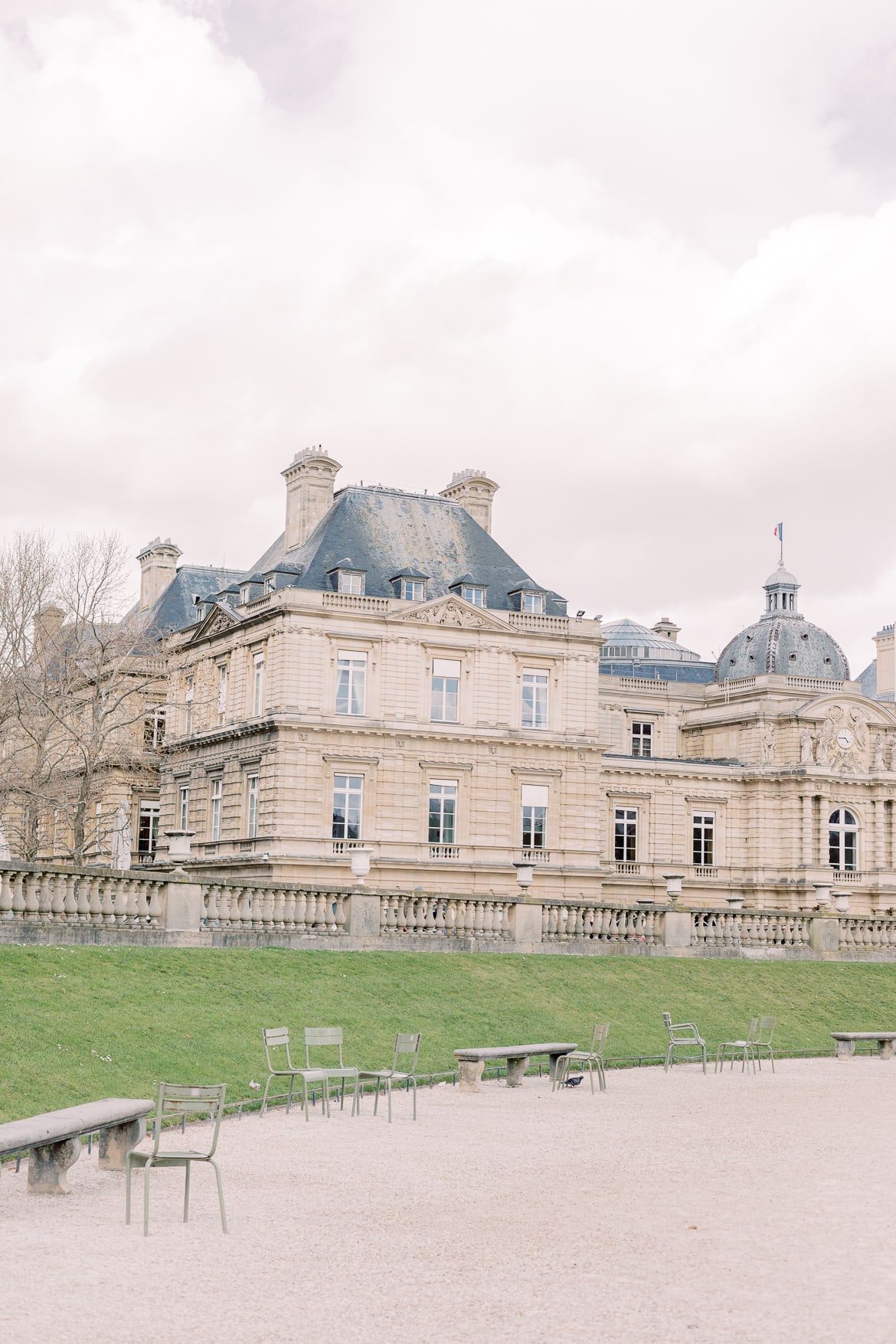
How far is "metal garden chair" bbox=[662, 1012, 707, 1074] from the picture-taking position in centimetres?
2405

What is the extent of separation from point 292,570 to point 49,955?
29664 mm

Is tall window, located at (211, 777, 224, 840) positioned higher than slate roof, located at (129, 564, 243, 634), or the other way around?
slate roof, located at (129, 564, 243, 634)

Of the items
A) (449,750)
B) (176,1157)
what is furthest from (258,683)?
(176,1157)

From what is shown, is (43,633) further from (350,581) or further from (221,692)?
(350,581)

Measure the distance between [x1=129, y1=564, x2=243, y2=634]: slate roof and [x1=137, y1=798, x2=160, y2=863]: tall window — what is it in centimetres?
745

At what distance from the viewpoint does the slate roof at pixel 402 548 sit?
2046 inches

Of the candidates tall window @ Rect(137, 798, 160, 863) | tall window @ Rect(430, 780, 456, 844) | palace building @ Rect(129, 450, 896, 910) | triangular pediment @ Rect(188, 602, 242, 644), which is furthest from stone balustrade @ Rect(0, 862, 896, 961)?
tall window @ Rect(137, 798, 160, 863)

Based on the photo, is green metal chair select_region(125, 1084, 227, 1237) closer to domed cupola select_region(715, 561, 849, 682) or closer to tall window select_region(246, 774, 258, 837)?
tall window select_region(246, 774, 258, 837)

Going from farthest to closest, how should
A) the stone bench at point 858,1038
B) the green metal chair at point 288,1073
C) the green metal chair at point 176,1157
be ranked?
the stone bench at point 858,1038 < the green metal chair at point 288,1073 < the green metal chair at point 176,1157

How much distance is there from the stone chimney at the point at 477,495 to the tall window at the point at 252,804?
13880mm

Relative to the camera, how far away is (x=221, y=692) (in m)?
53.7

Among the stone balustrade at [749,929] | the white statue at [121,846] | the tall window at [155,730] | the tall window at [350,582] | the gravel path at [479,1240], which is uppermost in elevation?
the tall window at [350,582]

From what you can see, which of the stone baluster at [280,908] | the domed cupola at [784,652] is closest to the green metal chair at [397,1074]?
the stone baluster at [280,908]

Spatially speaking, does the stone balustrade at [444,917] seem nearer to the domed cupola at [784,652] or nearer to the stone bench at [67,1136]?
the stone bench at [67,1136]
